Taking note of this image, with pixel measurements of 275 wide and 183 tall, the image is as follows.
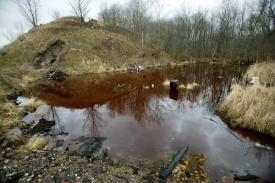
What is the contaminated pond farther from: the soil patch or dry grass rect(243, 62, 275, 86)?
the soil patch

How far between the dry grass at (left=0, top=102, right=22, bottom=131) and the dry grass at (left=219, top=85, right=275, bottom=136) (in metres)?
9.22

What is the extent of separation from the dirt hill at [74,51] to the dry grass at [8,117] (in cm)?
1235

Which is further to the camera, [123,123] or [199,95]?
[199,95]

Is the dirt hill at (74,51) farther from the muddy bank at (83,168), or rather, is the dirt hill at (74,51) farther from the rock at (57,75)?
the muddy bank at (83,168)

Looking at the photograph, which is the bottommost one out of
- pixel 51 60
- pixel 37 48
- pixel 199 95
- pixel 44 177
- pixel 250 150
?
pixel 250 150

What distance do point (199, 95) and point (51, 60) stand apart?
19.5 m

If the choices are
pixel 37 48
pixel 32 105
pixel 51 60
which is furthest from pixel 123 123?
pixel 37 48

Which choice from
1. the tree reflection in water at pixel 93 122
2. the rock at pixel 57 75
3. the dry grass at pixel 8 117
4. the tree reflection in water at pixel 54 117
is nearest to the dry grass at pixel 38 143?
the tree reflection in water at pixel 54 117

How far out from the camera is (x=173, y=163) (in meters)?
4.00

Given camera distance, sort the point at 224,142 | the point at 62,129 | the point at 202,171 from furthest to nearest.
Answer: the point at 62,129
the point at 224,142
the point at 202,171

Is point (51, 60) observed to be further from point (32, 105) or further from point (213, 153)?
point (213, 153)

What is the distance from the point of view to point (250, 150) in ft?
16.1

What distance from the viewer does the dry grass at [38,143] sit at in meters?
4.77

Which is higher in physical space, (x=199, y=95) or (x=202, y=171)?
(x=199, y=95)
